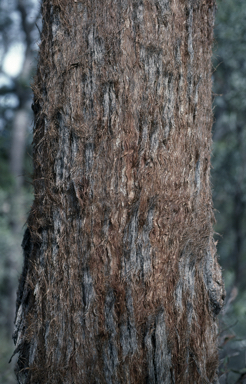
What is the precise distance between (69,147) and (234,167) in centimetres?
742

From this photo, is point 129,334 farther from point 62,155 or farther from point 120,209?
point 62,155

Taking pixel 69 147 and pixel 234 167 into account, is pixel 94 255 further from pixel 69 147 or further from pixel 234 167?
pixel 234 167

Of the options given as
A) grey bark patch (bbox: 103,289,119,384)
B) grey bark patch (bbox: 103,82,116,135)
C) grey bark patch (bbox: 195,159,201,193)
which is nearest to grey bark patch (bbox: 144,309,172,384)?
grey bark patch (bbox: 103,289,119,384)

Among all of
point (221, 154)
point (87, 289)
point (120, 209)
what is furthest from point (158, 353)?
point (221, 154)

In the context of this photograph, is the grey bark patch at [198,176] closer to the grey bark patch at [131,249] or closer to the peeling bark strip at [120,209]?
the peeling bark strip at [120,209]

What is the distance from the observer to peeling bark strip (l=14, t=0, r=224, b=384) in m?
1.43

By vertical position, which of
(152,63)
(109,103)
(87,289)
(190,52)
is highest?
(190,52)

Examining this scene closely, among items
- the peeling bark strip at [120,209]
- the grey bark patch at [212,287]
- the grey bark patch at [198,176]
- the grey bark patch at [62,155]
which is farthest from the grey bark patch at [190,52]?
the grey bark patch at [212,287]

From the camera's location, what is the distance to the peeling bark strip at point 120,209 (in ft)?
4.68

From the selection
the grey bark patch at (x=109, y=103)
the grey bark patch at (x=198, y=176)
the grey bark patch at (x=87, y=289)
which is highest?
the grey bark patch at (x=109, y=103)

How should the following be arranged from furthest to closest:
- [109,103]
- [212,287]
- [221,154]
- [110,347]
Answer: [221,154] < [212,287] < [109,103] < [110,347]

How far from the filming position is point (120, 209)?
147 centimetres

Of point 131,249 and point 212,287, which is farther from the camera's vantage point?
point 212,287

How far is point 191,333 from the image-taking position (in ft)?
5.00
